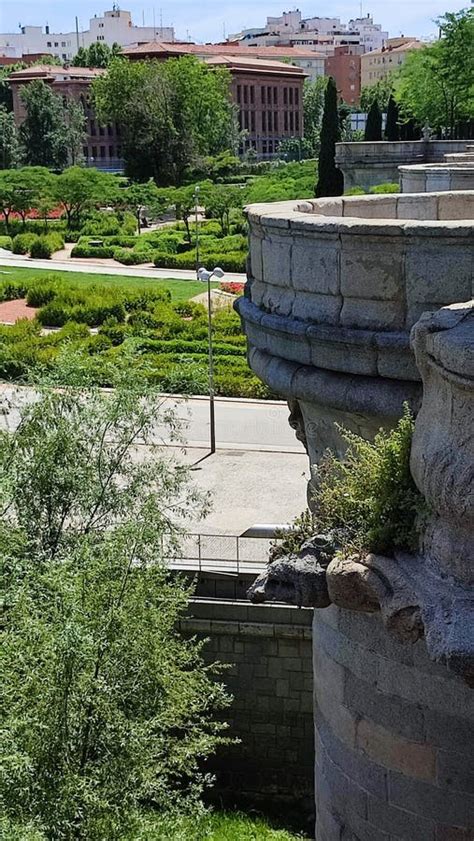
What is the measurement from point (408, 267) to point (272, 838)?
1154 centimetres

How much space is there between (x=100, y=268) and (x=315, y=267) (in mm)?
42280

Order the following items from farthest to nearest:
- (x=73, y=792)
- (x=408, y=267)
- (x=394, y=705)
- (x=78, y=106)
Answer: (x=78, y=106) < (x=73, y=792) < (x=394, y=705) < (x=408, y=267)

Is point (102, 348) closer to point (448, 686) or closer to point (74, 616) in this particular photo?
point (74, 616)

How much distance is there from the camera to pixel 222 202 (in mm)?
57562

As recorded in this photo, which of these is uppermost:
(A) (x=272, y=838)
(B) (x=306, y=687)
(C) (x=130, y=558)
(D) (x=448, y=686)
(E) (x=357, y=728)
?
(D) (x=448, y=686)

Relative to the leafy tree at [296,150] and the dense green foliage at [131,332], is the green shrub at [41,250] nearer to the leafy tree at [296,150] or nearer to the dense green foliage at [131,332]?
the dense green foliage at [131,332]

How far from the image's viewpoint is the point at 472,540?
16.6ft

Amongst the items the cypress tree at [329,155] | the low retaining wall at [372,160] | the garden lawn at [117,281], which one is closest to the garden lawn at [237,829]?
the garden lawn at [117,281]

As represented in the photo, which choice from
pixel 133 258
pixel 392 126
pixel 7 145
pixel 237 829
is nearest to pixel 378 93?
pixel 7 145

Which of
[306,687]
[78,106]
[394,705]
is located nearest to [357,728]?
[394,705]

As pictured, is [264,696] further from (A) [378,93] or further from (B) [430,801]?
(A) [378,93]

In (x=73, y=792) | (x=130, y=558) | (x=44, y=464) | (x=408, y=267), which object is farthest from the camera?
(x=44, y=464)

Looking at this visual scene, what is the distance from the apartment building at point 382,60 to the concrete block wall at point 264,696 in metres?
142

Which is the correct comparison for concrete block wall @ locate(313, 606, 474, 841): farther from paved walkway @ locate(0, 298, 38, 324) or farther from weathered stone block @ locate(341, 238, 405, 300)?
paved walkway @ locate(0, 298, 38, 324)
